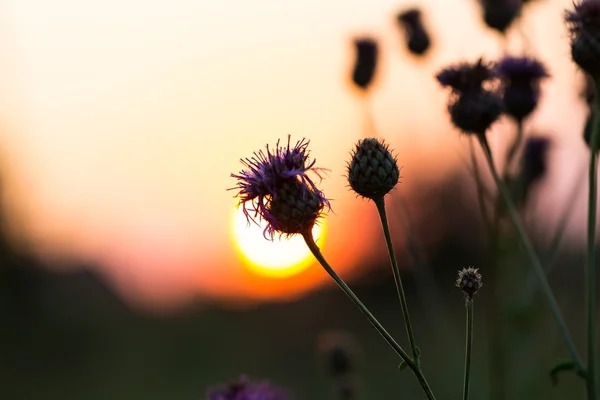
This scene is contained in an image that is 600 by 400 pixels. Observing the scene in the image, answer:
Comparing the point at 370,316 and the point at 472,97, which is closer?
the point at 370,316

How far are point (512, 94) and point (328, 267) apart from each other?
178 centimetres

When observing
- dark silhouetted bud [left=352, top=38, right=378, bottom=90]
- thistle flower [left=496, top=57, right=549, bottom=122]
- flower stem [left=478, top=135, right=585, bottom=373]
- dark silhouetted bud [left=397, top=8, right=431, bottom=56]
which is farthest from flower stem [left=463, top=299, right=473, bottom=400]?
dark silhouetted bud [left=352, top=38, right=378, bottom=90]

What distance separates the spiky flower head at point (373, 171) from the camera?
2518mm

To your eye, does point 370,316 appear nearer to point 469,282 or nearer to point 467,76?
point 469,282

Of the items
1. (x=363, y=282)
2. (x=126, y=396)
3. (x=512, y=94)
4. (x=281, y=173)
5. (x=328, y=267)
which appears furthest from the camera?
(x=363, y=282)

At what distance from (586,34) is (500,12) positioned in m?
1.51

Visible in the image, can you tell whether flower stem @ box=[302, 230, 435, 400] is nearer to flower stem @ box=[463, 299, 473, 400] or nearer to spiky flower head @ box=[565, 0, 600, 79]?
flower stem @ box=[463, 299, 473, 400]

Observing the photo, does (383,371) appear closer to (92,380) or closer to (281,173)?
(92,380)

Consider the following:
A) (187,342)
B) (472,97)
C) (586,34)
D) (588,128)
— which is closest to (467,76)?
(472,97)

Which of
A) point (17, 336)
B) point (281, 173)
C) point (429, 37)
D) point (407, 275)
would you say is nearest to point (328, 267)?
point (281, 173)

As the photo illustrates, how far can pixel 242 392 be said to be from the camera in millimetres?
2984

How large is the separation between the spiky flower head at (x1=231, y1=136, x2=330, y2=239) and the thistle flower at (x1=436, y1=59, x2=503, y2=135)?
88cm

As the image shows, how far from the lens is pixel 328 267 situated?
2.22 m

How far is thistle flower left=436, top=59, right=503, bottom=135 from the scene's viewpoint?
10.5ft
